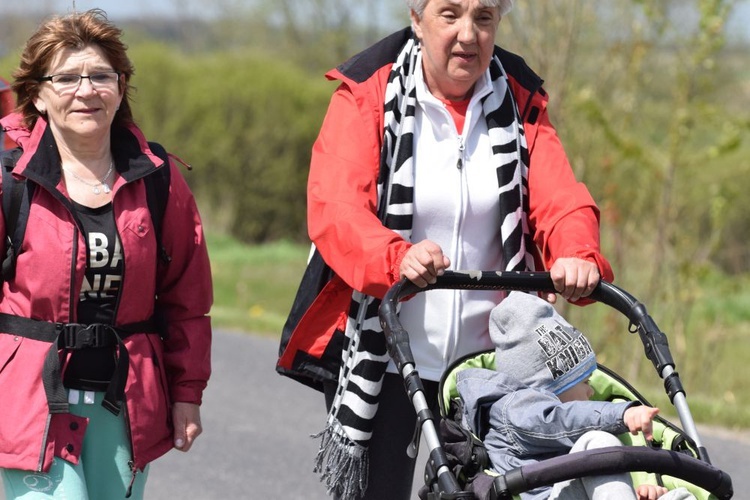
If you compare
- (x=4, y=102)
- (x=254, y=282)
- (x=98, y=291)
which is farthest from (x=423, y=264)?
(x=254, y=282)

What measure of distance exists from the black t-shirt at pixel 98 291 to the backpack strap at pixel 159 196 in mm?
147

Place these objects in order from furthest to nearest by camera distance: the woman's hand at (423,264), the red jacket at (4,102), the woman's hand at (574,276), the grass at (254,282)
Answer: the grass at (254,282)
the red jacket at (4,102)
the woman's hand at (574,276)
the woman's hand at (423,264)

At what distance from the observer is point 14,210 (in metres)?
3.58

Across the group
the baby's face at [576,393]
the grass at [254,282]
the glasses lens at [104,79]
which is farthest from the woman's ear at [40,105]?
the grass at [254,282]

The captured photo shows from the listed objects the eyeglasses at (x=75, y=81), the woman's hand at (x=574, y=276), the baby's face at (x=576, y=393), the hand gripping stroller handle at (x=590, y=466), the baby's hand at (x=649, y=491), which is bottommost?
the baby's hand at (x=649, y=491)

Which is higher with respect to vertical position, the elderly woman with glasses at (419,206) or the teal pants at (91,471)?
the elderly woman with glasses at (419,206)

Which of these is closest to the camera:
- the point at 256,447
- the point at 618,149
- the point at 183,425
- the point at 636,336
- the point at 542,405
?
the point at 542,405

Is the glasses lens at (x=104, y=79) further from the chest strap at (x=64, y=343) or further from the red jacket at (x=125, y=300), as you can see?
the chest strap at (x=64, y=343)

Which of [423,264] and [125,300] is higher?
[423,264]

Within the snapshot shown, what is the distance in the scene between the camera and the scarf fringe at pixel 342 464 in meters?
3.80

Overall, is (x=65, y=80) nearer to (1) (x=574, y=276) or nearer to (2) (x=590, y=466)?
(1) (x=574, y=276)

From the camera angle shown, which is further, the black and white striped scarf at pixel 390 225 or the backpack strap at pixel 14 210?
the black and white striped scarf at pixel 390 225

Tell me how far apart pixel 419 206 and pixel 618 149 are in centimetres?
650

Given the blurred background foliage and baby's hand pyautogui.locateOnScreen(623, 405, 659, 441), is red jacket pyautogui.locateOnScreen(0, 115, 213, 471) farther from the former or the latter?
baby's hand pyautogui.locateOnScreen(623, 405, 659, 441)
